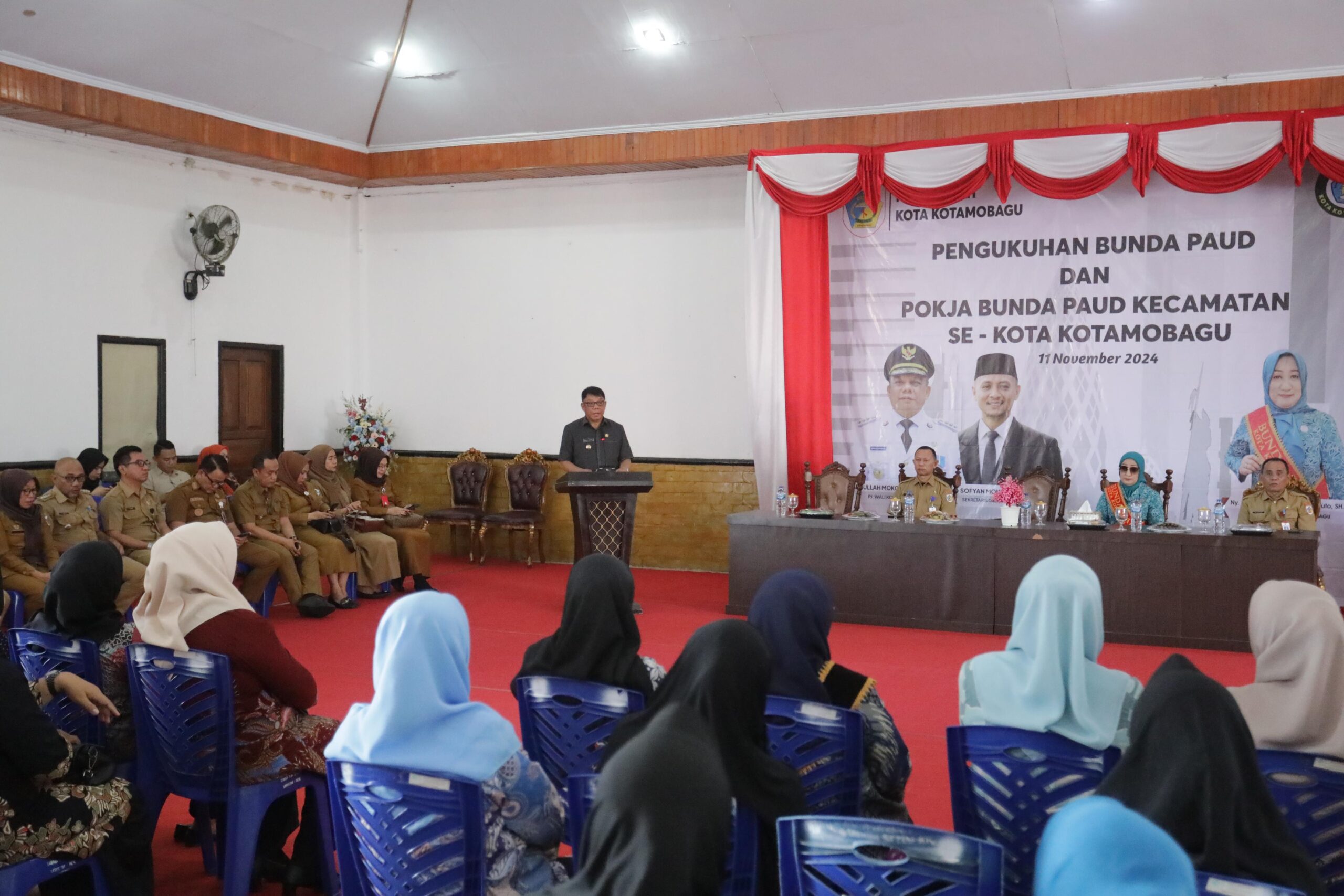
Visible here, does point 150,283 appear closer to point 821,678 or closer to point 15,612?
point 15,612

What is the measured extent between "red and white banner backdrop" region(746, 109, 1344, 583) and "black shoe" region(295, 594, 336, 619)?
130 inches

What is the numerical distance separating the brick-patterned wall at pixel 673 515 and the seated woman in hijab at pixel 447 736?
661 centimetres

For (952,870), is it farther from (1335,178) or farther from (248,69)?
(248,69)

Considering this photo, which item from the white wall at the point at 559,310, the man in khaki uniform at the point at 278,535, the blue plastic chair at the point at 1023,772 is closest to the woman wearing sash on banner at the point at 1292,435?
the white wall at the point at 559,310

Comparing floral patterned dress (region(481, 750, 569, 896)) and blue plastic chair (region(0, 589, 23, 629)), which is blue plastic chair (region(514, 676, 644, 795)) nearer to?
floral patterned dress (region(481, 750, 569, 896))

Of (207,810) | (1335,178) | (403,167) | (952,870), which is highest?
(403,167)

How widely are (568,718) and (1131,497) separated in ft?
17.8

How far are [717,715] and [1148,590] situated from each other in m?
5.05

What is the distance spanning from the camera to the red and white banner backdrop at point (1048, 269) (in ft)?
24.4

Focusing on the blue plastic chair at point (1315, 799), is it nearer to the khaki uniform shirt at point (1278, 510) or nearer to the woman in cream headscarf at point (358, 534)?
the khaki uniform shirt at point (1278, 510)

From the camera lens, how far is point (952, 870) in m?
1.78

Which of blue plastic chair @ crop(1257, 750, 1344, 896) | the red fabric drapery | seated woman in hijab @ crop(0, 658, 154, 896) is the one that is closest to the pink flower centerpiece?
the red fabric drapery

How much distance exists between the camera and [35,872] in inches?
102

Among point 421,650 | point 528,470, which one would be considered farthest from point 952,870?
point 528,470
